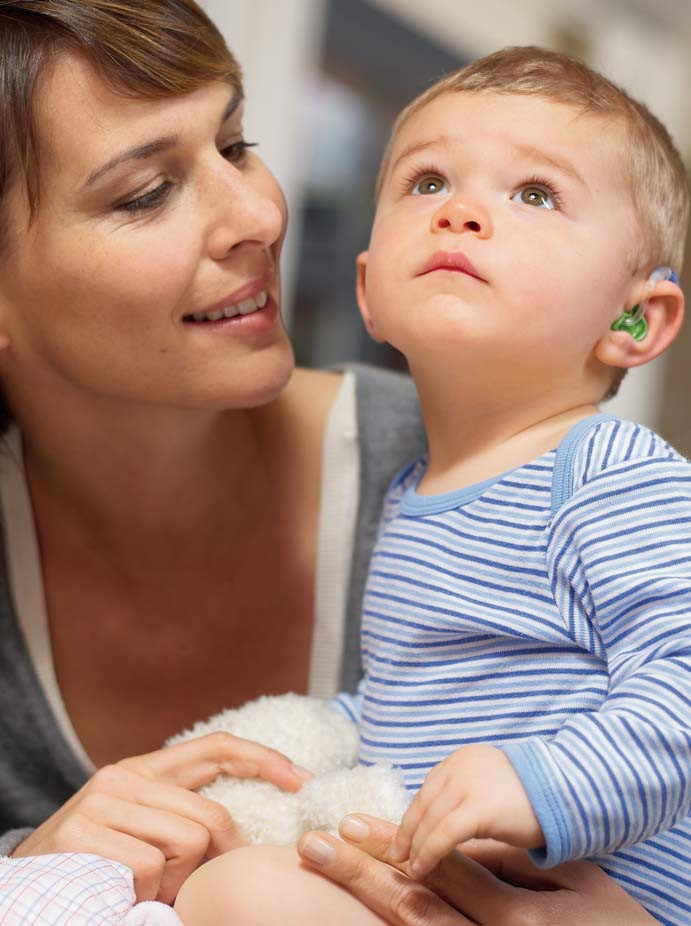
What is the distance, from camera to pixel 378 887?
89cm

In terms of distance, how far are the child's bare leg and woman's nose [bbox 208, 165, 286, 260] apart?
69 centimetres

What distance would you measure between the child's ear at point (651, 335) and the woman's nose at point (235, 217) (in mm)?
432

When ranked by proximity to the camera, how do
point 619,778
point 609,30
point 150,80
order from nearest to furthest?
point 619,778 → point 150,80 → point 609,30

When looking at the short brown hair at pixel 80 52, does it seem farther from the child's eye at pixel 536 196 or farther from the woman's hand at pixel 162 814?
the woman's hand at pixel 162 814

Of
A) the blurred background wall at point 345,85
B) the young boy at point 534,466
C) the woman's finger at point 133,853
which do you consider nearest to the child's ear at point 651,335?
the young boy at point 534,466

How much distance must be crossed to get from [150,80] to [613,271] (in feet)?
1.86

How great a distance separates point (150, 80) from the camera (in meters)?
1.22

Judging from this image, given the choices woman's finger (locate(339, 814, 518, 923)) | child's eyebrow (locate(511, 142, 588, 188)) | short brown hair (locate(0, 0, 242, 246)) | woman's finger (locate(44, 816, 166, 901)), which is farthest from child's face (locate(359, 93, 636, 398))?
woman's finger (locate(44, 816, 166, 901))

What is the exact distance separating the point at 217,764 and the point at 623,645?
460 mm

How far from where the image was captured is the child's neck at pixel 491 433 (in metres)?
1.09

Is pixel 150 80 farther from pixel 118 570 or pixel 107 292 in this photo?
pixel 118 570

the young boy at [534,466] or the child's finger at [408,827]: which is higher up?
the young boy at [534,466]

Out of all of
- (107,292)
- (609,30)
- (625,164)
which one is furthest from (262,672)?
(609,30)

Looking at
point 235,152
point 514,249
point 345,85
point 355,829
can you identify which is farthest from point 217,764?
point 345,85
